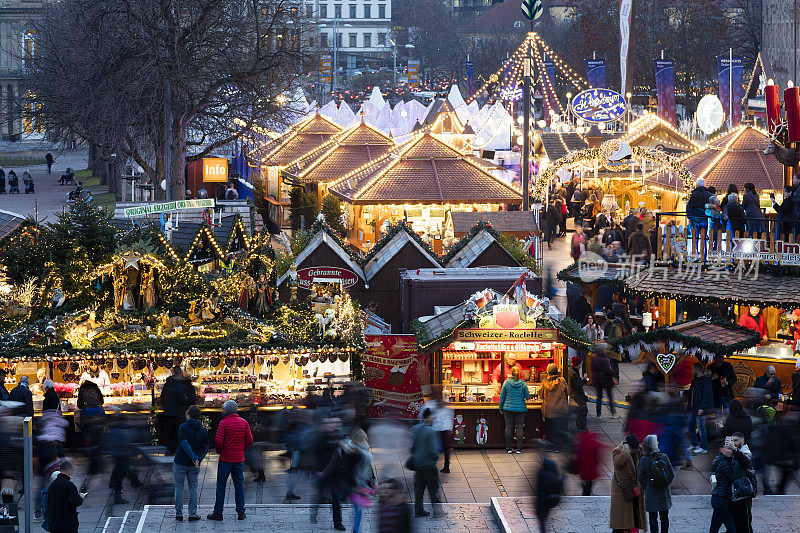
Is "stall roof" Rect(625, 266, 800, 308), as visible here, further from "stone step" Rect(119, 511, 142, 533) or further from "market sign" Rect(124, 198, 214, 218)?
"stone step" Rect(119, 511, 142, 533)

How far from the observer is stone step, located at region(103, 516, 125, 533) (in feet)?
42.9

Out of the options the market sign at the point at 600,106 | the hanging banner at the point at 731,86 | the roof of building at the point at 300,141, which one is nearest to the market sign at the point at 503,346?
the market sign at the point at 600,106

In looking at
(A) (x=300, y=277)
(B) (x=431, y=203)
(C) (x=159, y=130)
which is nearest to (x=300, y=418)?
(A) (x=300, y=277)

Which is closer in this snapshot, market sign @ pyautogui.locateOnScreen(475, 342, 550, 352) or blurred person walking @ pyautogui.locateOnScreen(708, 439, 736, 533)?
blurred person walking @ pyautogui.locateOnScreen(708, 439, 736, 533)

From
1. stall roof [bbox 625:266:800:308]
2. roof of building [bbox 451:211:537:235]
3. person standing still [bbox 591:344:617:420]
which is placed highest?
roof of building [bbox 451:211:537:235]

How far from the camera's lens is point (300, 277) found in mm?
19672

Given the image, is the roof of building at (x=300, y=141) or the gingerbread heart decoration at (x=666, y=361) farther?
the roof of building at (x=300, y=141)

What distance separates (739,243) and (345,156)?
61.0 ft

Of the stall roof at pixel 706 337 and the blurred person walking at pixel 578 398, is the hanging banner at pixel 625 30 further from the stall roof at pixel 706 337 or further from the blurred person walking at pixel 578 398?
the blurred person walking at pixel 578 398

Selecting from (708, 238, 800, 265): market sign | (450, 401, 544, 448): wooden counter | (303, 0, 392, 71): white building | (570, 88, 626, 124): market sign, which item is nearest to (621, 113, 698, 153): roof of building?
(570, 88, 626, 124): market sign

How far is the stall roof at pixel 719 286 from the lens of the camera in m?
18.4

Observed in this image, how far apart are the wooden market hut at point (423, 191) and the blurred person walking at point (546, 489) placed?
15663 mm

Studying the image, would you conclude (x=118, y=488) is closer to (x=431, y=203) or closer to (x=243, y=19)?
(x=431, y=203)

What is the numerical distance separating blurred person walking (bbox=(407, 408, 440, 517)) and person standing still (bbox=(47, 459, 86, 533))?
11.2ft
